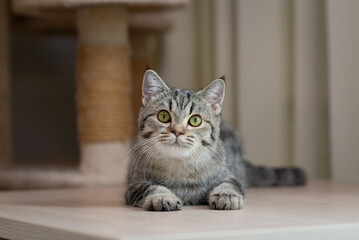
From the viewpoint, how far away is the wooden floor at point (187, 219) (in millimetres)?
1115

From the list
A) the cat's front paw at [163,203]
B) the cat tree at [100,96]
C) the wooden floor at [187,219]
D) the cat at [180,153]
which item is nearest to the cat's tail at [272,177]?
the wooden floor at [187,219]

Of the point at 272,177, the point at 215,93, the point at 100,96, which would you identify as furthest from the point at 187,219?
the point at 100,96

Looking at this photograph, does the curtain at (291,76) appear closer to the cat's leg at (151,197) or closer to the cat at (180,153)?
the cat at (180,153)

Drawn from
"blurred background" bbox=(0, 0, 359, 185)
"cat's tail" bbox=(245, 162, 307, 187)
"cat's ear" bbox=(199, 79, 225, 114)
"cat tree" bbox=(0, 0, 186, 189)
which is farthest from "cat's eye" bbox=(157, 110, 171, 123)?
"blurred background" bbox=(0, 0, 359, 185)

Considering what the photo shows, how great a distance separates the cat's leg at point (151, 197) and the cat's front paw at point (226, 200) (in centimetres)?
8

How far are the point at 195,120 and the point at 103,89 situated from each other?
893 mm

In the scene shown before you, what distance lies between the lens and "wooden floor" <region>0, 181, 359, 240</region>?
43.9 inches

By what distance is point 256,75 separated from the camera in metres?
2.67

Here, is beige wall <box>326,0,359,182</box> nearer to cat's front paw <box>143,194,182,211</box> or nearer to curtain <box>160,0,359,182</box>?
curtain <box>160,0,359,182</box>

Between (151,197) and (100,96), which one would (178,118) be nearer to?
(151,197)

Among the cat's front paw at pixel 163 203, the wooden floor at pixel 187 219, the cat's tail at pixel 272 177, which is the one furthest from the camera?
the cat's tail at pixel 272 177

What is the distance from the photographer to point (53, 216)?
54.2 inches

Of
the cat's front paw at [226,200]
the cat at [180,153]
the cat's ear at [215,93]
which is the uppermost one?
the cat's ear at [215,93]

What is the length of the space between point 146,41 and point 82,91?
0.91 m
